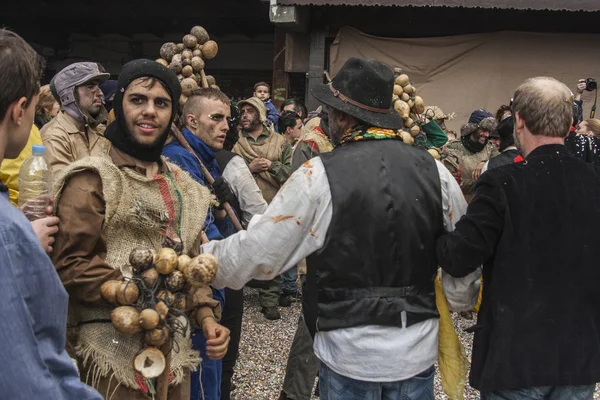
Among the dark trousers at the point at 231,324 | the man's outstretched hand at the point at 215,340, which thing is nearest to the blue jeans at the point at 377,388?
the man's outstretched hand at the point at 215,340

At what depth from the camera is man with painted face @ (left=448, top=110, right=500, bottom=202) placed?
6.18 meters

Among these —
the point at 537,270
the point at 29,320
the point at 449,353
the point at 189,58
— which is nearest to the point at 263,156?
the point at 189,58

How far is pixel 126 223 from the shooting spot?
207 centimetres

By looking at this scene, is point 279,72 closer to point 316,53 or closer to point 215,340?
point 316,53

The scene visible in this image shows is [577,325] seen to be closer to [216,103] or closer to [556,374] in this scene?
[556,374]

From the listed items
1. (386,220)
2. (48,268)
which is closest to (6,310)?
(48,268)

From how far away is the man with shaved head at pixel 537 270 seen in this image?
207 centimetres

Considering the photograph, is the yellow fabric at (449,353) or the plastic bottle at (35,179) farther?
the yellow fabric at (449,353)

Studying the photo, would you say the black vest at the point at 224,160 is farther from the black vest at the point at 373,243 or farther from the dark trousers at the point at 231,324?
the black vest at the point at 373,243

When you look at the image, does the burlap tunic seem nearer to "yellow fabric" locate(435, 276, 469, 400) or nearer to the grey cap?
"yellow fabric" locate(435, 276, 469, 400)

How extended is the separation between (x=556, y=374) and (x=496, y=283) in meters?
0.39

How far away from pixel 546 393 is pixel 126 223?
1693 mm

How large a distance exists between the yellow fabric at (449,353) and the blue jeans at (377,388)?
119 mm

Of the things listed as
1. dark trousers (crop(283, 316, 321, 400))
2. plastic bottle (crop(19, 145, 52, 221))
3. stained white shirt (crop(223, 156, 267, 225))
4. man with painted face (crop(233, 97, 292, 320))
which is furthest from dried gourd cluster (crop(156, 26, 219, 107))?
man with painted face (crop(233, 97, 292, 320))
